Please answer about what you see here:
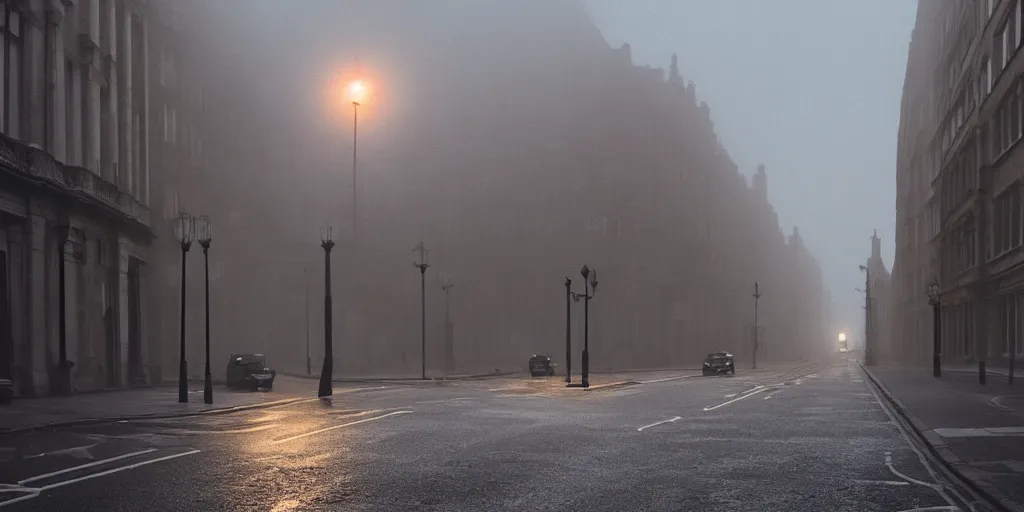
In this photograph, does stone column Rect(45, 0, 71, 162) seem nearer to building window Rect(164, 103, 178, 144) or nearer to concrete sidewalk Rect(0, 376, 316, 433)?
concrete sidewalk Rect(0, 376, 316, 433)

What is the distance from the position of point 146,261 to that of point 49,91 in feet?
40.2

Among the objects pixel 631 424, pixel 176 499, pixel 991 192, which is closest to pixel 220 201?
pixel 991 192

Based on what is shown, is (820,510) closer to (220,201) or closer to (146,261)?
(146,261)

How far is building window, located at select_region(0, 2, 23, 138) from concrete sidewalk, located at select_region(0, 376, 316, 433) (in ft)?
26.7

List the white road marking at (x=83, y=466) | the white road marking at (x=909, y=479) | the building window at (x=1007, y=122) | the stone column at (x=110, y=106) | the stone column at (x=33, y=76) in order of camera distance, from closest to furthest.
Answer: the white road marking at (x=909, y=479) < the white road marking at (x=83, y=466) < the stone column at (x=33, y=76) < the stone column at (x=110, y=106) < the building window at (x=1007, y=122)

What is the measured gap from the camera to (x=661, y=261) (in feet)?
334

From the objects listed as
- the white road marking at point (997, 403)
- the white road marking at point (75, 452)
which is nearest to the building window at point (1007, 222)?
the white road marking at point (997, 403)

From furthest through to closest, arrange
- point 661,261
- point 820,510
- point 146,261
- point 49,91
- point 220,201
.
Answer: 1. point 661,261
2. point 220,201
3. point 146,261
4. point 49,91
5. point 820,510

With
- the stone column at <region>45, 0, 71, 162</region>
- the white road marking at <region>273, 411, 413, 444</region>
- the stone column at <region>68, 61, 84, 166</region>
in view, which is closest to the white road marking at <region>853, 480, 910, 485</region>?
the white road marking at <region>273, 411, 413, 444</region>

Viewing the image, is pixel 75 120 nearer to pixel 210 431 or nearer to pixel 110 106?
pixel 110 106

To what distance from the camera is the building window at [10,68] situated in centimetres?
2939

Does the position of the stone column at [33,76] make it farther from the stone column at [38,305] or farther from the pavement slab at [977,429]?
the pavement slab at [977,429]

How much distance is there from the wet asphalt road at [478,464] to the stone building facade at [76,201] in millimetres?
11204

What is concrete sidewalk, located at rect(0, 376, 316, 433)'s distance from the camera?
21.2 meters
